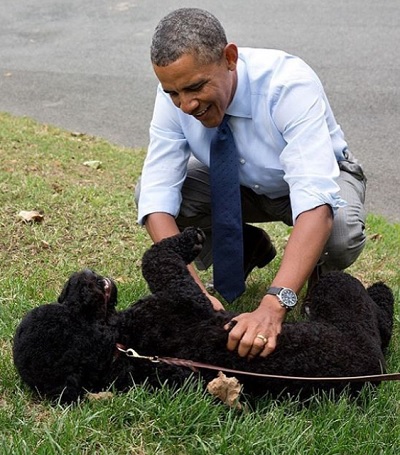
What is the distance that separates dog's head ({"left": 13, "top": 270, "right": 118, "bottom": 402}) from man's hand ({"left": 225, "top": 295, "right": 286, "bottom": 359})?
0.45m

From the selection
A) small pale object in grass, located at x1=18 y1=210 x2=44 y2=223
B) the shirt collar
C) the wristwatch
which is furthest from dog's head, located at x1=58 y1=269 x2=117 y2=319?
small pale object in grass, located at x1=18 y1=210 x2=44 y2=223

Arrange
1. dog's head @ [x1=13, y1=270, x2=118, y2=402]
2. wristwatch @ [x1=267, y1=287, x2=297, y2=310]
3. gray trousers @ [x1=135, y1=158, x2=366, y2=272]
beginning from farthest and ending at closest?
gray trousers @ [x1=135, y1=158, x2=366, y2=272]
wristwatch @ [x1=267, y1=287, x2=297, y2=310]
dog's head @ [x1=13, y1=270, x2=118, y2=402]

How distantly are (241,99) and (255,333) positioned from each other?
1.23 metres

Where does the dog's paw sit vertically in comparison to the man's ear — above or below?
below

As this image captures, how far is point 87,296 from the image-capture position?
10.0 feet

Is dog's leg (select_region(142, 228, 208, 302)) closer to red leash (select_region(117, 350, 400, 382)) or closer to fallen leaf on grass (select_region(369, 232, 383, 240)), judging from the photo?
red leash (select_region(117, 350, 400, 382))

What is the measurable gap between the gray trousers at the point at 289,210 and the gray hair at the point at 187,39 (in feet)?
3.19

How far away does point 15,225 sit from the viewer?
5.14 meters

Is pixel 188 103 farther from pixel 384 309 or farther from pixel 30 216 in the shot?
pixel 30 216

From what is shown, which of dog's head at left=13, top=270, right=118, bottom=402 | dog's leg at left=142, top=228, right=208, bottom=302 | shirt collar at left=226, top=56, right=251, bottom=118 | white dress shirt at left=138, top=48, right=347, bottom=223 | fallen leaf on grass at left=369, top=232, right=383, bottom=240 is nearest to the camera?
dog's head at left=13, top=270, right=118, bottom=402

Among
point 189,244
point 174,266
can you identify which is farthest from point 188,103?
point 174,266

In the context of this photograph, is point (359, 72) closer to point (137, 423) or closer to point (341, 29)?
point (341, 29)

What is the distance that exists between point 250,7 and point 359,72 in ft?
12.0

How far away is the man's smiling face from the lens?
11.3 feet
